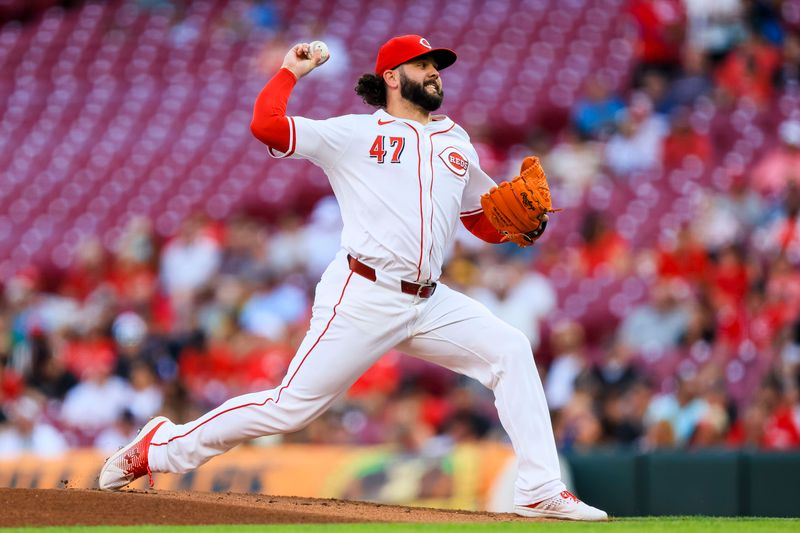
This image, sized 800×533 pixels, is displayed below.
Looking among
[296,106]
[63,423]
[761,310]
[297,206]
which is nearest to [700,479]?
[761,310]

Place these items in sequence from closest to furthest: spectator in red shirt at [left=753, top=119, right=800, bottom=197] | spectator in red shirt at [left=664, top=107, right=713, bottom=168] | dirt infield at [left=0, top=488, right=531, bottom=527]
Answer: dirt infield at [left=0, top=488, right=531, bottom=527], spectator in red shirt at [left=753, top=119, right=800, bottom=197], spectator in red shirt at [left=664, top=107, right=713, bottom=168]

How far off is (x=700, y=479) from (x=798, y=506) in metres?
0.46

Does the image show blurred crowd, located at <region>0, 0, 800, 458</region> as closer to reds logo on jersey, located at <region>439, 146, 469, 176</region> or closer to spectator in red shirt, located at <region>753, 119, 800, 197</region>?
spectator in red shirt, located at <region>753, 119, 800, 197</region>

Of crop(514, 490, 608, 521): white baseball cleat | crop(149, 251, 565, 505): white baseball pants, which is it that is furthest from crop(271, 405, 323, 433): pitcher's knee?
crop(514, 490, 608, 521): white baseball cleat

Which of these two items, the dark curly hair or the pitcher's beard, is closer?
the pitcher's beard

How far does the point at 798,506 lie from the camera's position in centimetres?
600

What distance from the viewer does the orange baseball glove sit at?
14.6 feet

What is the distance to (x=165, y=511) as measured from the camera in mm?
4152

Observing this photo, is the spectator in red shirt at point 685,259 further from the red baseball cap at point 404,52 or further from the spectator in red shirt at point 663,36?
the red baseball cap at point 404,52

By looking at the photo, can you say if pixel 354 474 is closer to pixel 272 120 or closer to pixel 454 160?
pixel 454 160

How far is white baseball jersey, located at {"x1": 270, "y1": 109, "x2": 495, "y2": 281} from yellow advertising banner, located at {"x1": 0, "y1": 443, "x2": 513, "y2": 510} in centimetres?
221

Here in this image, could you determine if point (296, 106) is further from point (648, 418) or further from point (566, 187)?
point (648, 418)

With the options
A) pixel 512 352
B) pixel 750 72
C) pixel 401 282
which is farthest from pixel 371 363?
pixel 750 72

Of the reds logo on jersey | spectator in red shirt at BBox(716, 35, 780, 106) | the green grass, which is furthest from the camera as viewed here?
spectator in red shirt at BBox(716, 35, 780, 106)
